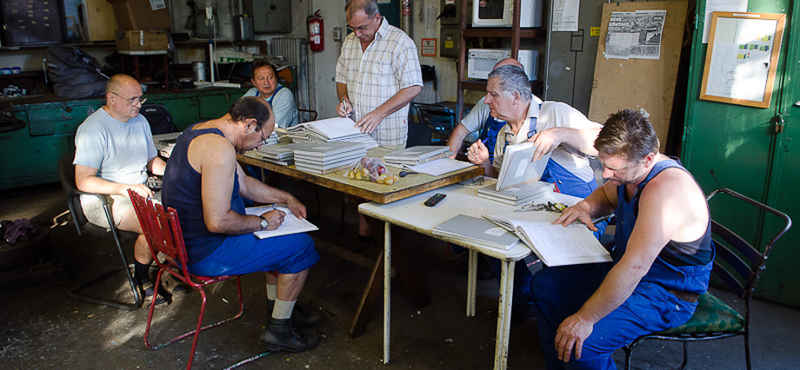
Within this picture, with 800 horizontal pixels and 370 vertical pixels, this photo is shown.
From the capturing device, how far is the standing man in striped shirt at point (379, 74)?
3637mm

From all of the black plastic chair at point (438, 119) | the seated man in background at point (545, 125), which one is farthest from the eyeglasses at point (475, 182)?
the black plastic chair at point (438, 119)

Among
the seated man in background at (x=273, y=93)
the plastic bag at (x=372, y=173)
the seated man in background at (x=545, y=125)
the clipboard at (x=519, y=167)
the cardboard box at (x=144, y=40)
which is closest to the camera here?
the clipboard at (x=519, y=167)

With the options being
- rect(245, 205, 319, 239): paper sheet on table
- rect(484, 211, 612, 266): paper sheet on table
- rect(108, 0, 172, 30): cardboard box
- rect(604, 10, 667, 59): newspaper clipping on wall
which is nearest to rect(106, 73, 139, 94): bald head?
rect(245, 205, 319, 239): paper sheet on table

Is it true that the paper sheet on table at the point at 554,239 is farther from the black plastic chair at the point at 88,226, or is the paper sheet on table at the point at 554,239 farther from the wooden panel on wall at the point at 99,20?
the wooden panel on wall at the point at 99,20

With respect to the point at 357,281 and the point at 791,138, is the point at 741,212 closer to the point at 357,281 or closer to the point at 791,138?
the point at 791,138

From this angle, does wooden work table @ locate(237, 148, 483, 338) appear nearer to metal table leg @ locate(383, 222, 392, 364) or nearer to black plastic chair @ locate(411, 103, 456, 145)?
metal table leg @ locate(383, 222, 392, 364)

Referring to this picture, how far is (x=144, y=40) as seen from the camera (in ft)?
20.1

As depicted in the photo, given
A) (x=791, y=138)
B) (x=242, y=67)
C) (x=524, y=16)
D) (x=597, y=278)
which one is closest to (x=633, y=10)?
(x=524, y=16)

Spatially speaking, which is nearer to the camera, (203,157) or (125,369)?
(203,157)

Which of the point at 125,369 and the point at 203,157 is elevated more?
the point at 203,157

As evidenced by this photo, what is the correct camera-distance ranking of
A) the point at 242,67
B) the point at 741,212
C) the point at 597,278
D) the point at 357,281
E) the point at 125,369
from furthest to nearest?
the point at 242,67, the point at 357,281, the point at 741,212, the point at 125,369, the point at 597,278

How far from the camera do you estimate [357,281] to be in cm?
357

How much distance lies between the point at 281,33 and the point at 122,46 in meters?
2.09

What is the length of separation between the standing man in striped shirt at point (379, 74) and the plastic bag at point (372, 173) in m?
0.85
